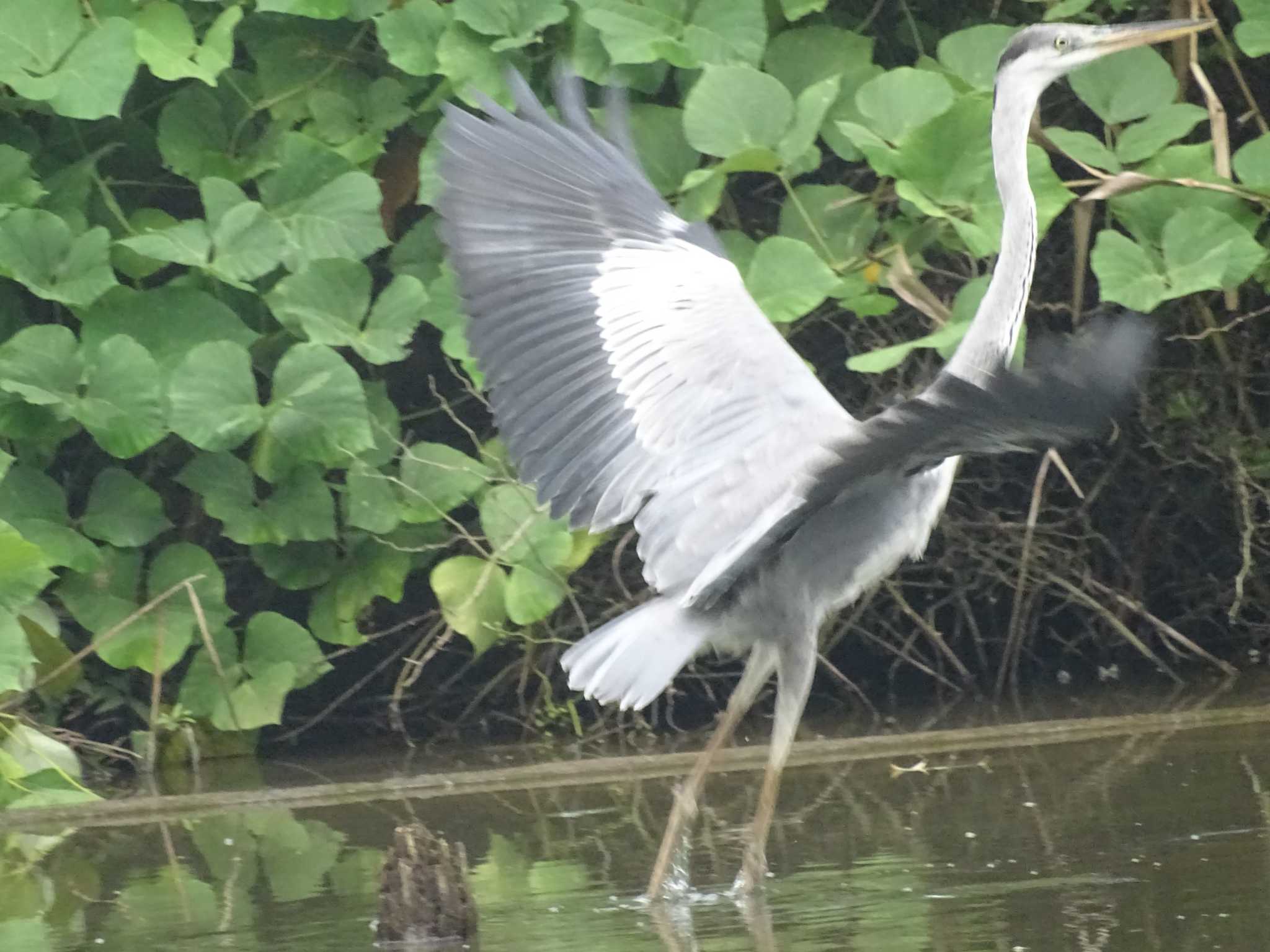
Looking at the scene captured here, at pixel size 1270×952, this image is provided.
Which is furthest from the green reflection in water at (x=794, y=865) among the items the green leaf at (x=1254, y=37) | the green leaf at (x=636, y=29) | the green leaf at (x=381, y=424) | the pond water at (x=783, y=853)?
the green leaf at (x=636, y=29)

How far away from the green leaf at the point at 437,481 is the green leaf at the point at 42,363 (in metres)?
0.94

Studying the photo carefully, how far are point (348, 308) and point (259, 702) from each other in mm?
1129

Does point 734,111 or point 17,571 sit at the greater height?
point 734,111

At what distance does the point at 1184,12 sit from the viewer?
573cm

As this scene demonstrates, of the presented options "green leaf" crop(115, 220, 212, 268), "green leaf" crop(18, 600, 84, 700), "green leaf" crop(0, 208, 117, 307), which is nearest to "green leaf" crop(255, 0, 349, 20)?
"green leaf" crop(115, 220, 212, 268)

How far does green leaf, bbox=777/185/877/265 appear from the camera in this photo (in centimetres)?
563

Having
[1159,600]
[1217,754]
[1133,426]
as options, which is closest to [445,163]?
[1217,754]

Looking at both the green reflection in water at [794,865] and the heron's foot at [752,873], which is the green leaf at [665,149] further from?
the heron's foot at [752,873]

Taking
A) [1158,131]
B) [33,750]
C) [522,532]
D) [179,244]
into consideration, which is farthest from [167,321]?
[1158,131]

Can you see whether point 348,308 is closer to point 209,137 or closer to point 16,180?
point 209,137

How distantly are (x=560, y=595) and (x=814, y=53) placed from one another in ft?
5.71

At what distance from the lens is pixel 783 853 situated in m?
4.05

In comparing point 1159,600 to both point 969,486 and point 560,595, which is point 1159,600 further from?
point 560,595

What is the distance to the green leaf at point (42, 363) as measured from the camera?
533cm
